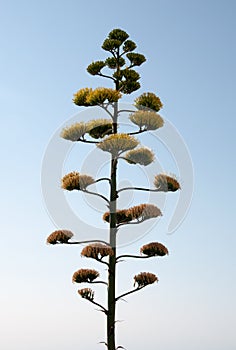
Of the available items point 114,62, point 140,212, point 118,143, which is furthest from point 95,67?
point 140,212

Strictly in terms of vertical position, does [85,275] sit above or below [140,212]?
below

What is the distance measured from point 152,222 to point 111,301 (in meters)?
1.06

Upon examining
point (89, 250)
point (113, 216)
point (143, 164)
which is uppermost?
point (143, 164)

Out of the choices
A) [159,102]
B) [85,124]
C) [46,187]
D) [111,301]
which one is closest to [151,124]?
[159,102]

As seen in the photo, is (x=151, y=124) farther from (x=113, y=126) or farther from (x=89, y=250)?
(x=89, y=250)

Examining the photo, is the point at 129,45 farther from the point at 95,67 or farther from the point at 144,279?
the point at 144,279

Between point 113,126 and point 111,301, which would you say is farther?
point 113,126

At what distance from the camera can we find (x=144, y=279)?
22.2 ft

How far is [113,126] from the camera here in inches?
287

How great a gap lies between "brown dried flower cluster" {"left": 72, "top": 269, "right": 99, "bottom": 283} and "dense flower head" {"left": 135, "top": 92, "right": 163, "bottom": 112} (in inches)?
84.0

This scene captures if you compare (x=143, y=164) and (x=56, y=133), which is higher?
(x=56, y=133)

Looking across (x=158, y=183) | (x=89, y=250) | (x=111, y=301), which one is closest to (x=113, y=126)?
(x=158, y=183)

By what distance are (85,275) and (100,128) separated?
190 centimetres

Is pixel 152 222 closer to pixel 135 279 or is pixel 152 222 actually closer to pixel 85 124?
pixel 135 279
